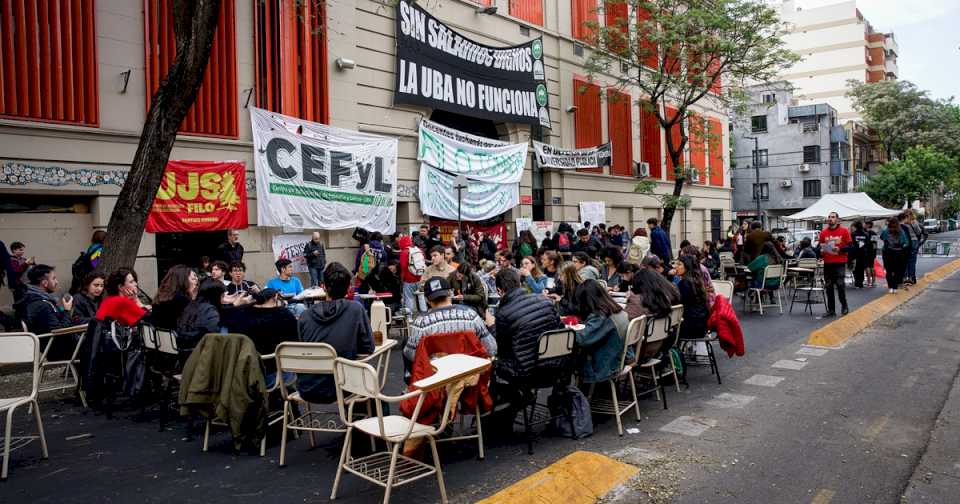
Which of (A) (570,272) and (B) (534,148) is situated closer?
(A) (570,272)

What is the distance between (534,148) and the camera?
1973 centimetres

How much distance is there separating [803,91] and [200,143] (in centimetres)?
7185

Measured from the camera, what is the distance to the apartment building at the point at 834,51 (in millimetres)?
66000

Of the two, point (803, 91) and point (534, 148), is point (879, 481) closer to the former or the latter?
point (534, 148)

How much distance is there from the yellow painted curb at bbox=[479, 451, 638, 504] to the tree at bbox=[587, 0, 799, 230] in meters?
17.4

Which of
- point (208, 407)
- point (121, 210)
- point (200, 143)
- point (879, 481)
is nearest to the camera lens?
point (879, 481)

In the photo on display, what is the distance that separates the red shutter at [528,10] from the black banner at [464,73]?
789mm

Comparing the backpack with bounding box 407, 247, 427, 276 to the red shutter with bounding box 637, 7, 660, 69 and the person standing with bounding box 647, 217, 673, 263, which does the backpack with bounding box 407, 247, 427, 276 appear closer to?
the person standing with bounding box 647, 217, 673, 263

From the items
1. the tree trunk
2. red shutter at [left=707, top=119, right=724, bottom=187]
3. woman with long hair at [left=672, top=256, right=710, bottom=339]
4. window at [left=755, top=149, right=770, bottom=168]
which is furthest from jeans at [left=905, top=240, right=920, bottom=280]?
window at [left=755, top=149, right=770, bottom=168]

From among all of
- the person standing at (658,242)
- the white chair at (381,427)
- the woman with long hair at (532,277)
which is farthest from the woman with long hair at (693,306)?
the person standing at (658,242)

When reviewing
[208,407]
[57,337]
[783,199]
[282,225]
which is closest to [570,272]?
[208,407]

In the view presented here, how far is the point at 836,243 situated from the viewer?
11.4 m

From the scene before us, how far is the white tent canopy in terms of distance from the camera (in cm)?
2072

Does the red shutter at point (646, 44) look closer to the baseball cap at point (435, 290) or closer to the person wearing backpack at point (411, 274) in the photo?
the person wearing backpack at point (411, 274)
